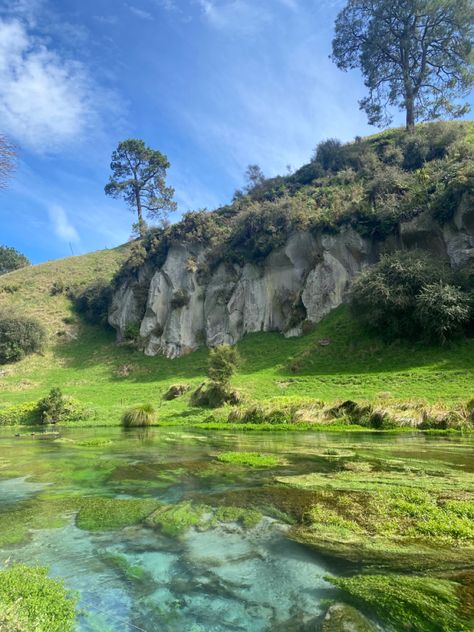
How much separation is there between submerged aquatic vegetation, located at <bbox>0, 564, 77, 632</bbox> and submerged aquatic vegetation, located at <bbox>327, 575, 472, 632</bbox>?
326cm

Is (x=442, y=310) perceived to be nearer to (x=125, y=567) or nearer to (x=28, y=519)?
(x=28, y=519)

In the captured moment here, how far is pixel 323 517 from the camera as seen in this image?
7.84m

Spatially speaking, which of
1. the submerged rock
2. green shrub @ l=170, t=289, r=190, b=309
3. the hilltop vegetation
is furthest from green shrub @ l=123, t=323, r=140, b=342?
the submerged rock

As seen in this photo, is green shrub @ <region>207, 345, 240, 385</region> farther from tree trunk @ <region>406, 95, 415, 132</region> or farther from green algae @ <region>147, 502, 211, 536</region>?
tree trunk @ <region>406, 95, 415, 132</region>

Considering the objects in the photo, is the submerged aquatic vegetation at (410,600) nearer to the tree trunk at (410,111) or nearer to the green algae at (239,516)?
the green algae at (239,516)

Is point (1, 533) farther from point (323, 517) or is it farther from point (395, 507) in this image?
point (395, 507)

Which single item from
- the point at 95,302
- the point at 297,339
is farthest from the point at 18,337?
the point at 297,339

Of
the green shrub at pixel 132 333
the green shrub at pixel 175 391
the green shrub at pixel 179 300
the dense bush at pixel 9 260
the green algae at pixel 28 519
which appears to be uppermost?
the dense bush at pixel 9 260

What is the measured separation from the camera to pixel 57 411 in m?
31.0

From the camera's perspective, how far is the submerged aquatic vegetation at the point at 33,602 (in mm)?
4398

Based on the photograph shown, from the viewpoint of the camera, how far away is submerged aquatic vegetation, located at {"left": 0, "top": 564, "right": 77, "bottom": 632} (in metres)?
4.40

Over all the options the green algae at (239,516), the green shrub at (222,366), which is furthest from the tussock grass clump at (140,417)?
the green algae at (239,516)

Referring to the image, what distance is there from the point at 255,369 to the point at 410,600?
110 feet

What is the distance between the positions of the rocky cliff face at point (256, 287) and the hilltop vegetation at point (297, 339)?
1.33 metres
